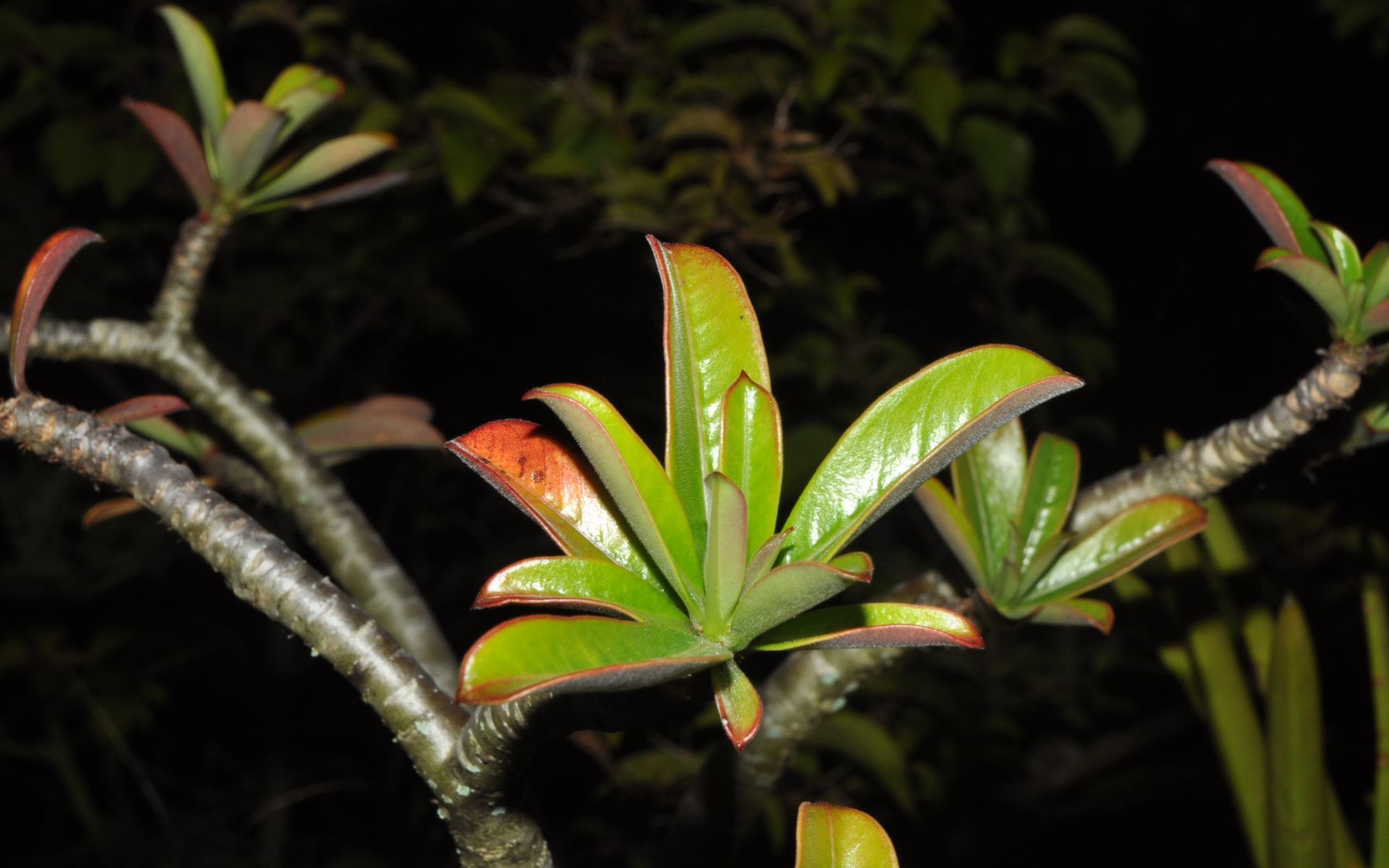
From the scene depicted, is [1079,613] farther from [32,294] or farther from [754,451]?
[32,294]

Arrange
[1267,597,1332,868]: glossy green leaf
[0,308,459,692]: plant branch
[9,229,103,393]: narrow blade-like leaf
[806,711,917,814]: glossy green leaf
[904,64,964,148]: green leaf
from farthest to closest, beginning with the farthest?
[904,64,964,148]: green leaf, [806,711,917,814]: glossy green leaf, [1267,597,1332,868]: glossy green leaf, [0,308,459,692]: plant branch, [9,229,103,393]: narrow blade-like leaf

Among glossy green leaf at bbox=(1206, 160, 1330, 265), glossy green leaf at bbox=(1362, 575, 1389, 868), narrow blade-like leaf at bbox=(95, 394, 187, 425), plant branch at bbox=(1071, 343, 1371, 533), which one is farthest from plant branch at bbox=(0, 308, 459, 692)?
glossy green leaf at bbox=(1362, 575, 1389, 868)

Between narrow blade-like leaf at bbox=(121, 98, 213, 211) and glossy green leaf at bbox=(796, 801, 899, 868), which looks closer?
glossy green leaf at bbox=(796, 801, 899, 868)

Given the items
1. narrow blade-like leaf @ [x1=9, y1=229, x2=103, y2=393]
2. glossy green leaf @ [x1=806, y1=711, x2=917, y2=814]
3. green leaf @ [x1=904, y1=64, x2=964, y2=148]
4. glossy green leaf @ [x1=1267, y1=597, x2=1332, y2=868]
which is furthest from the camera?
green leaf @ [x1=904, y1=64, x2=964, y2=148]

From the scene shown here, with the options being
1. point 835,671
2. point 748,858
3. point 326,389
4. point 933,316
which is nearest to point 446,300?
point 326,389

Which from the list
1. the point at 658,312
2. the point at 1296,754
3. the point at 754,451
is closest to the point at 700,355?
the point at 754,451

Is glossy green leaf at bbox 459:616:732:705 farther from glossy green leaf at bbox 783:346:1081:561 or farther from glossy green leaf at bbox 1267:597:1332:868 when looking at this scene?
glossy green leaf at bbox 1267:597:1332:868

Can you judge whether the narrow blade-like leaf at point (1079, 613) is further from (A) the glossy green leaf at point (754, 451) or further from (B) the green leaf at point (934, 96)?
(B) the green leaf at point (934, 96)
